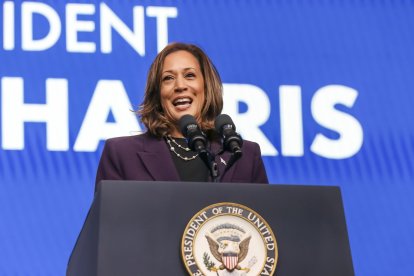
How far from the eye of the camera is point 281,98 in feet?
12.7

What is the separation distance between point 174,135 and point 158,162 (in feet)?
0.64

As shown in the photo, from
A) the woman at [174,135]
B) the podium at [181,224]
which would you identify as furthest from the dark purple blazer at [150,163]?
the podium at [181,224]

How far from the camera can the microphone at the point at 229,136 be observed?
2311 mm

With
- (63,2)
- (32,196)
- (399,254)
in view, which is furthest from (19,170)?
(399,254)

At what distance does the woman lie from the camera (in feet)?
8.72

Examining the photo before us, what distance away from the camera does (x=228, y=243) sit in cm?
211

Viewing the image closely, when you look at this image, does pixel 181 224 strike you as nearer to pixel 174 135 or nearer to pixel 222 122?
pixel 222 122

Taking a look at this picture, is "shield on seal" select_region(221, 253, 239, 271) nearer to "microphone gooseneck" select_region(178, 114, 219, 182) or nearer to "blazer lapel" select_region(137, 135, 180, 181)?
"microphone gooseneck" select_region(178, 114, 219, 182)

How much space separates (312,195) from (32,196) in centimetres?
161

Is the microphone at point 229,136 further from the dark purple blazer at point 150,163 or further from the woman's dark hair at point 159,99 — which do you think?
the woman's dark hair at point 159,99

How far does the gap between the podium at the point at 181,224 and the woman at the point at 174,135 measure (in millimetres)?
445

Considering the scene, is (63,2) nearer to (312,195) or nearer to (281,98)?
(281,98)

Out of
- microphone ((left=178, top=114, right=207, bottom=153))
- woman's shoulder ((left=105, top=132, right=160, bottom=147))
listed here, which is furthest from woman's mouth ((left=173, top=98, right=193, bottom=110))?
microphone ((left=178, top=114, right=207, bottom=153))

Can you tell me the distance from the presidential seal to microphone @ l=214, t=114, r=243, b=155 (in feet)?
0.67
